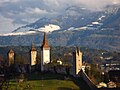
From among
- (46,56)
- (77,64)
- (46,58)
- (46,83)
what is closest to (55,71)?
(77,64)

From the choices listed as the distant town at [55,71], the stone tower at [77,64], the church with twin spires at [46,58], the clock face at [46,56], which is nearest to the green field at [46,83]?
the distant town at [55,71]

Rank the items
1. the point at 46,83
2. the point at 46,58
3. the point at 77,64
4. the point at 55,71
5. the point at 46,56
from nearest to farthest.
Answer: the point at 46,83 < the point at 77,64 < the point at 55,71 < the point at 46,58 < the point at 46,56

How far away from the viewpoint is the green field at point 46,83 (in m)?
97.3

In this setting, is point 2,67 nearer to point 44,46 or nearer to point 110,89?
point 44,46

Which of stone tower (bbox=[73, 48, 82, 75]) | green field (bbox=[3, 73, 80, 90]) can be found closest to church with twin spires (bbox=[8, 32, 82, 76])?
stone tower (bbox=[73, 48, 82, 75])

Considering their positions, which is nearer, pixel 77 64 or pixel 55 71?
pixel 77 64

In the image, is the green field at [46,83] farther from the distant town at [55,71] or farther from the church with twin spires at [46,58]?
the church with twin spires at [46,58]

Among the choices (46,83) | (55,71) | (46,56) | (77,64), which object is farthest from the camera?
(46,56)

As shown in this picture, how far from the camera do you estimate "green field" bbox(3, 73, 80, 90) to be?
9731 centimetres

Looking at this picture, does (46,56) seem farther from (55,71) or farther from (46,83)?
(46,83)

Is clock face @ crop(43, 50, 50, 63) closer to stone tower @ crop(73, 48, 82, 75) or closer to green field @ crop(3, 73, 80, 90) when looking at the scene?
green field @ crop(3, 73, 80, 90)

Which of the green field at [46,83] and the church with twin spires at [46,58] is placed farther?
the church with twin spires at [46,58]

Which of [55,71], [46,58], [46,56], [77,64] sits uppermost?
[46,56]

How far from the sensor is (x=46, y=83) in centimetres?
Result: 10431
